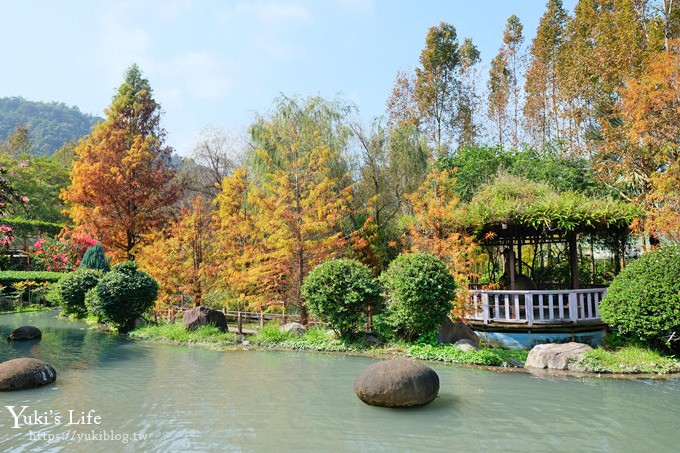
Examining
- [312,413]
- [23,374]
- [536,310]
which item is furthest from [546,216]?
[23,374]

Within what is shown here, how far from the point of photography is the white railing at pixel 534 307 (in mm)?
11594

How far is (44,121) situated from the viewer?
85.6 meters

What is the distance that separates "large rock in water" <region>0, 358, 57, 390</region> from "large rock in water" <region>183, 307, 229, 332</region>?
5546 millimetres

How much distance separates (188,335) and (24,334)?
4852 millimetres

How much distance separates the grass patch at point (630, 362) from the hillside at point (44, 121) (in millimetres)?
77365

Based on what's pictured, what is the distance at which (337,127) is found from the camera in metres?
18.8

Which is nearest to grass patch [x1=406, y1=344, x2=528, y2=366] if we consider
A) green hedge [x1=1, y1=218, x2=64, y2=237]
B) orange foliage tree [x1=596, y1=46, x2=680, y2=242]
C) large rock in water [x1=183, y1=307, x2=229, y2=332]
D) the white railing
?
the white railing

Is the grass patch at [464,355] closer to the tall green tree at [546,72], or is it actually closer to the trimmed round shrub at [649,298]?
the trimmed round shrub at [649,298]

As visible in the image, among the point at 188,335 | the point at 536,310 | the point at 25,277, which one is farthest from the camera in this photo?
the point at 25,277

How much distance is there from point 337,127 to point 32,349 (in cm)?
1215

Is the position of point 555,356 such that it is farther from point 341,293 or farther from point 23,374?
point 23,374

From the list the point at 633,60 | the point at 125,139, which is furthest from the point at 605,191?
the point at 125,139

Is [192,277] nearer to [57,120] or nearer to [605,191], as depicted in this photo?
[605,191]

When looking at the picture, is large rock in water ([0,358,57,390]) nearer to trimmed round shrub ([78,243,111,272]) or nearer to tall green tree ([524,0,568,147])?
trimmed round shrub ([78,243,111,272])
